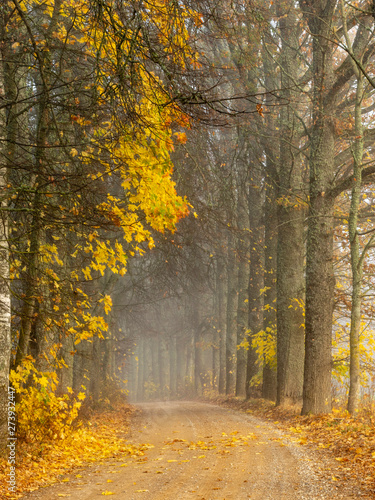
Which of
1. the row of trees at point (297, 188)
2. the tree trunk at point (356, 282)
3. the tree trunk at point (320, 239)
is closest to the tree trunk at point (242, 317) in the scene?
the row of trees at point (297, 188)

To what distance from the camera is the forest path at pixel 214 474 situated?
5.25 meters

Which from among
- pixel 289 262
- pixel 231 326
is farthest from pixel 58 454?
pixel 231 326

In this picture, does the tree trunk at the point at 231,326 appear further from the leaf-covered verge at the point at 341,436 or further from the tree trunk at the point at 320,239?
the tree trunk at the point at 320,239

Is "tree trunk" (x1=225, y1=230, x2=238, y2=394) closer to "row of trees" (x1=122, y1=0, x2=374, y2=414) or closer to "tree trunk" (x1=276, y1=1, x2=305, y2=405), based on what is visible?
"row of trees" (x1=122, y1=0, x2=374, y2=414)

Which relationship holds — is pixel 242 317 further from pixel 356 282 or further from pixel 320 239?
pixel 356 282

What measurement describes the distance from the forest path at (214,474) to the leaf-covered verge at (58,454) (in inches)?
10.5

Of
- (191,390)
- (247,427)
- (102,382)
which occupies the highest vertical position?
(247,427)

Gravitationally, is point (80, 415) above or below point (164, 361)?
above

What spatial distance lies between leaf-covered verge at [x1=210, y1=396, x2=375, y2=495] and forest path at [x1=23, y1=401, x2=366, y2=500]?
0.25 meters

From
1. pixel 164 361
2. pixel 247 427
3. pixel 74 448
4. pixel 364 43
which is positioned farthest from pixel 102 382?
pixel 164 361

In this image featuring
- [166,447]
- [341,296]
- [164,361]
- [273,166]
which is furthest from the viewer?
[164,361]

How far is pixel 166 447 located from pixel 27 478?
3241mm

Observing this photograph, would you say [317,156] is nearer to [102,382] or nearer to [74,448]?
[74,448]

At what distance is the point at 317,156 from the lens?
1120 cm
